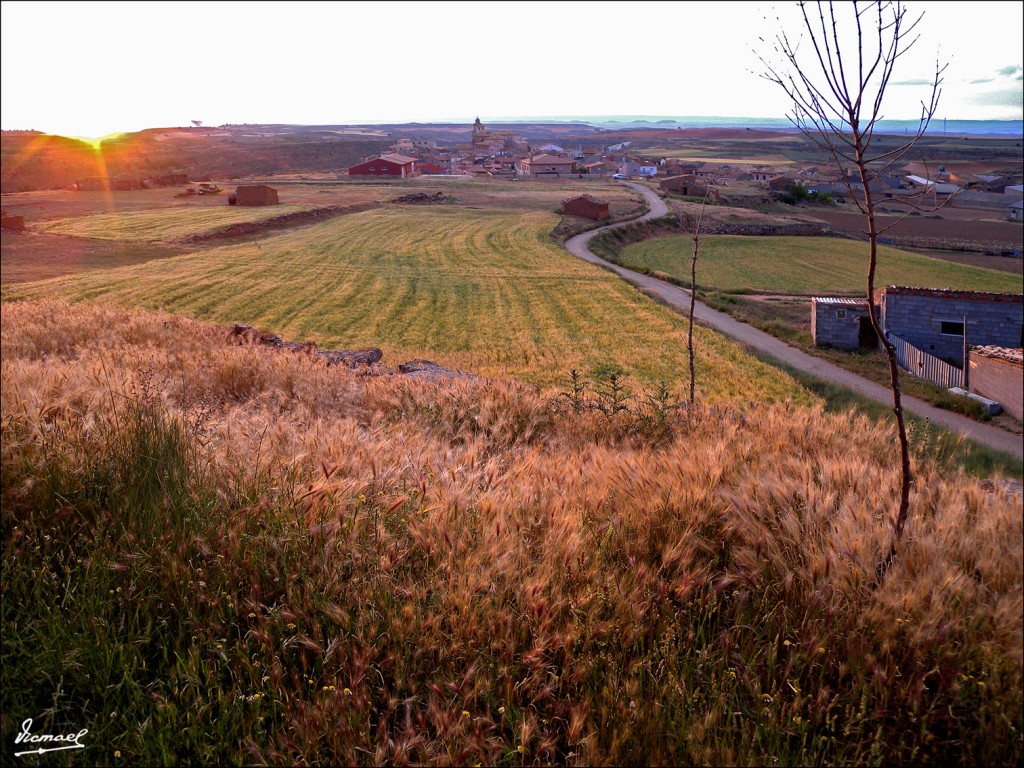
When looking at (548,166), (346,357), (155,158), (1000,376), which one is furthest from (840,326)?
(155,158)

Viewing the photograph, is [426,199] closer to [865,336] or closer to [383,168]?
[383,168]

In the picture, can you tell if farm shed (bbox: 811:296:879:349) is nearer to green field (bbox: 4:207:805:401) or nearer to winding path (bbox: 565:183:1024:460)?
winding path (bbox: 565:183:1024:460)

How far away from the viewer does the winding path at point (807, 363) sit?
20594 mm

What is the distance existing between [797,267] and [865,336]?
1051 inches

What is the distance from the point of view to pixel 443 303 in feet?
132

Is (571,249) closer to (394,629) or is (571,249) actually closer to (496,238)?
(496,238)

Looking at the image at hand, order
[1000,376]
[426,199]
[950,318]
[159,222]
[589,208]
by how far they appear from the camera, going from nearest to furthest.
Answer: [1000,376], [950,318], [159,222], [589,208], [426,199]

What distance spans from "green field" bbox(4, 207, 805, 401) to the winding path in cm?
207

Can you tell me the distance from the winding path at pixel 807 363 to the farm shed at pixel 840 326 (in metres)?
1.77

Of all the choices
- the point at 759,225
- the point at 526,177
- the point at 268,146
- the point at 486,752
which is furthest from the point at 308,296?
the point at 268,146

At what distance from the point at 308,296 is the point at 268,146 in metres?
150

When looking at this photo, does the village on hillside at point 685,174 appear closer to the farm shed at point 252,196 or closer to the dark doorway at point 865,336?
the farm shed at point 252,196

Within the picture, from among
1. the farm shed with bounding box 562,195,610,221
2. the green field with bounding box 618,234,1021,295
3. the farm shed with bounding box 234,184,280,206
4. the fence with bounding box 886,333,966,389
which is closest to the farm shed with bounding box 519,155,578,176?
the farm shed with bounding box 562,195,610,221

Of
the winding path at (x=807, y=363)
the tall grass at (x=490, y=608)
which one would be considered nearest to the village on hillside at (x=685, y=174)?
the winding path at (x=807, y=363)
